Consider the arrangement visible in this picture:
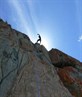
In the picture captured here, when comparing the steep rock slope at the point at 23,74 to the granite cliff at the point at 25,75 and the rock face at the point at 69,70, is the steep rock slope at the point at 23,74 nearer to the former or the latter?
the granite cliff at the point at 25,75

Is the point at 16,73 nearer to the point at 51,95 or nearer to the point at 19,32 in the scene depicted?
the point at 51,95

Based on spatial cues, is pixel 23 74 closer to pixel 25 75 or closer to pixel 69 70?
pixel 25 75

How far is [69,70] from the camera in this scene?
1667 inches

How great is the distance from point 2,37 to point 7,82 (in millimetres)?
9423

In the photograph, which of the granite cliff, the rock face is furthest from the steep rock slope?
the rock face

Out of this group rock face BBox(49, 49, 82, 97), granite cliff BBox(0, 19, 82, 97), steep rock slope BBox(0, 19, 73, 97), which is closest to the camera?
steep rock slope BBox(0, 19, 73, 97)

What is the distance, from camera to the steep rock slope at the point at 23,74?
27.8m

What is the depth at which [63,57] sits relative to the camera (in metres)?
47.4

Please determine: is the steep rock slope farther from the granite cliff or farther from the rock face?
the rock face

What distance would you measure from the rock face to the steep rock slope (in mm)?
5306

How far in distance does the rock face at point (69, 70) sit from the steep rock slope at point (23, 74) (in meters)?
5.31

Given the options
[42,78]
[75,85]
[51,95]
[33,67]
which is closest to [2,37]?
[33,67]

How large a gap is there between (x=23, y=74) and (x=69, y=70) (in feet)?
48.5

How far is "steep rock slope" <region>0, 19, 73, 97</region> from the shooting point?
27.8 metres
